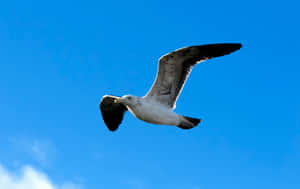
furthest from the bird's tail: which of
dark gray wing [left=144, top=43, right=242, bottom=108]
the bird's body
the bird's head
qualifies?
the bird's head

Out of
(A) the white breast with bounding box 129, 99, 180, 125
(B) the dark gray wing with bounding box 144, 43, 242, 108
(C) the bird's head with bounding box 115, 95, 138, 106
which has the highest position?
(B) the dark gray wing with bounding box 144, 43, 242, 108

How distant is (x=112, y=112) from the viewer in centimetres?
1758

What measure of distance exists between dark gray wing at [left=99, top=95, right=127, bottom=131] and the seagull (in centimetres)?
204

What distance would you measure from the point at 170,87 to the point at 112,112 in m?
3.48

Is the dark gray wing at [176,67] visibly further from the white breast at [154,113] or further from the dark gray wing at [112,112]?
the dark gray wing at [112,112]

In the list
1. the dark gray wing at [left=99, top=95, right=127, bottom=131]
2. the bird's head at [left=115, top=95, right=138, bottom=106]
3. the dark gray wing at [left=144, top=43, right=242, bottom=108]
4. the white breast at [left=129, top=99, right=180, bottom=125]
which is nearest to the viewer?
the dark gray wing at [left=144, top=43, right=242, bottom=108]

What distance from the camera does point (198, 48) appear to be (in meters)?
14.1

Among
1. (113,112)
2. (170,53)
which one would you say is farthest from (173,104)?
(113,112)

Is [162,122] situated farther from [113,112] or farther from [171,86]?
[113,112]

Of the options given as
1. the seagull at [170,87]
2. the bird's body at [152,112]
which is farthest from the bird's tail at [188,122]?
the bird's body at [152,112]

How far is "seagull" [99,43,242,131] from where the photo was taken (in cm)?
1416

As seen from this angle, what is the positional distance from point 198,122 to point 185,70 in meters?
1.75

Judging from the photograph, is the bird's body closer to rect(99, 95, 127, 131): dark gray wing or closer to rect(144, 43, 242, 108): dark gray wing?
rect(144, 43, 242, 108): dark gray wing

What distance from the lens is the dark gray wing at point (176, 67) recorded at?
14125 mm
